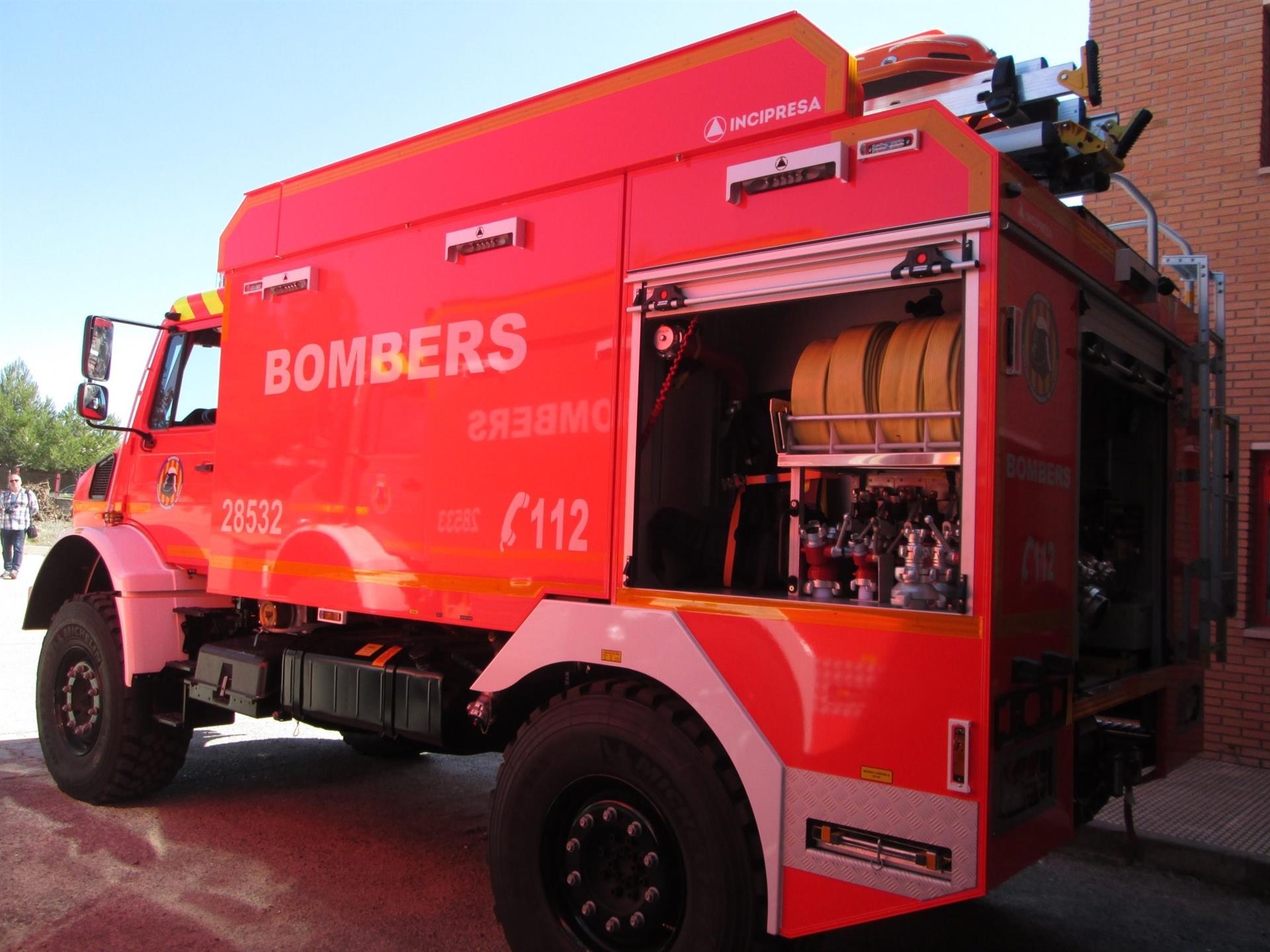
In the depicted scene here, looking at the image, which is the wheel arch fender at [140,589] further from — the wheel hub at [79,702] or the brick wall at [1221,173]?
the brick wall at [1221,173]

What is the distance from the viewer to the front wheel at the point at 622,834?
3.11 metres

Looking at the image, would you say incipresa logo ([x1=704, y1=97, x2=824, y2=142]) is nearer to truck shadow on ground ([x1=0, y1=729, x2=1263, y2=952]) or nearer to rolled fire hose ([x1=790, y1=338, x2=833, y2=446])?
rolled fire hose ([x1=790, y1=338, x2=833, y2=446])

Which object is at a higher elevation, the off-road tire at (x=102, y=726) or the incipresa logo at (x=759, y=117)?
the incipresa logo at (x=759, y=117)

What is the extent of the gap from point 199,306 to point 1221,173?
7.11 metres

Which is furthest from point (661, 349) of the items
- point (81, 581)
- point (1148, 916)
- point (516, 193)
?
point (81, 581)

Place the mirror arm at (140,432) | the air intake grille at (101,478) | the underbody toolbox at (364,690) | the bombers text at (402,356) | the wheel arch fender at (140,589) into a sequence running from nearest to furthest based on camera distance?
the bombers text at (402,356)
the underbody toolbox at (364,690)
the wheel arch fender at (140,589)
the mirror arm at (140,432)
the air intake grille at (101,478)

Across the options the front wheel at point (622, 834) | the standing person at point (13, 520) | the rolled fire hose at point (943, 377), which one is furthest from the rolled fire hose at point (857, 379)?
the standing person at point (13, 520)

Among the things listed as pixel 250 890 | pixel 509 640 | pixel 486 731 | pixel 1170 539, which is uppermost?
pixel 1170 539

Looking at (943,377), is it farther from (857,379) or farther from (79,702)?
(79,702)

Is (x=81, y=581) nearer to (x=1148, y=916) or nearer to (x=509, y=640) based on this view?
(x=509, y=640)

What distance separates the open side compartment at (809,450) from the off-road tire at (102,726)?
11.7 feet

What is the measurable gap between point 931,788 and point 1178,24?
729 centimetres

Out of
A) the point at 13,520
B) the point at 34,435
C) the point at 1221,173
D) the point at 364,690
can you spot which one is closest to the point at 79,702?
the point at 364,690

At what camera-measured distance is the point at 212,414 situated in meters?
5.88
